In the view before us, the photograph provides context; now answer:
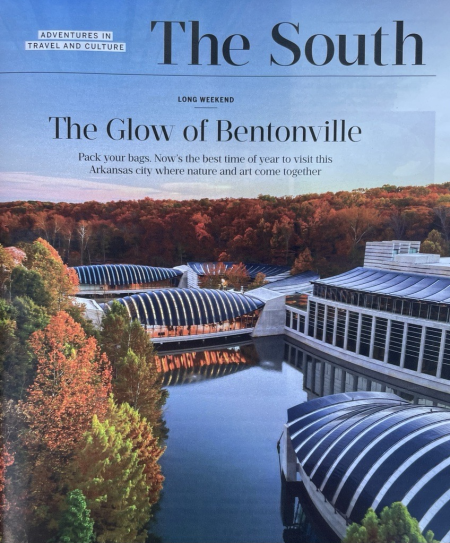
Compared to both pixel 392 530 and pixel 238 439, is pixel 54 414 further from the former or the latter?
pixel 392 530

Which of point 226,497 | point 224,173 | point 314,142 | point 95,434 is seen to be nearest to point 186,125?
point 224,173

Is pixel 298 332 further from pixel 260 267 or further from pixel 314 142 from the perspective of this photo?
pixel 314 142

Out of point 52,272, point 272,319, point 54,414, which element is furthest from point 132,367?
point 272,319

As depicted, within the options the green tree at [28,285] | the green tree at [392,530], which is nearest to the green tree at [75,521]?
the green tree at [392,530]

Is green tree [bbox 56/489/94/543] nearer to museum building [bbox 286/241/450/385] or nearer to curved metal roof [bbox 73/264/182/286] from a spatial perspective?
curved metal roof [bbox 73/264/182/286]

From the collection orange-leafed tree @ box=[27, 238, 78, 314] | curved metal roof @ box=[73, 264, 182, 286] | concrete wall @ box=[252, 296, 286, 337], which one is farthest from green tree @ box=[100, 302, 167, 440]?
concrete wall @ box=[252, 296, 286, 337]

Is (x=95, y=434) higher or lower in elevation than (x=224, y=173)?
lower
